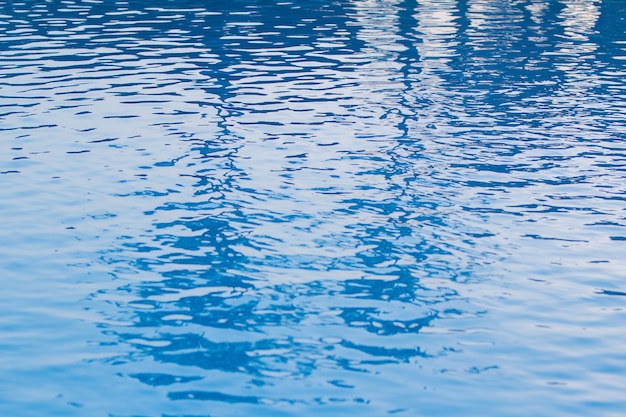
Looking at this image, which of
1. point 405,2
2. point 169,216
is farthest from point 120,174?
point 405,2

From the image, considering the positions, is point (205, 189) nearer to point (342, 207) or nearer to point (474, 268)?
point (342, 207)

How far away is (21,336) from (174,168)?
16.6 ft

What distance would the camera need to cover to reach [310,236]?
10.3m

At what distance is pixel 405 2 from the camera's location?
29922mm

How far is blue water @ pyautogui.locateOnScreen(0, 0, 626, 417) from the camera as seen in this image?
293 inches

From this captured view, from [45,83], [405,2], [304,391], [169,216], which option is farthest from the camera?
[405,2]

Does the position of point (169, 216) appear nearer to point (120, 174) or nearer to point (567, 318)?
point (120, 174)

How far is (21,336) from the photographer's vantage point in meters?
8.12

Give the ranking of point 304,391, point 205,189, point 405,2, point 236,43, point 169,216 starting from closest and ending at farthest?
1. point 304,391
2. point 169,216
3. point 205,189
4. point 236,43
5. point 405,2

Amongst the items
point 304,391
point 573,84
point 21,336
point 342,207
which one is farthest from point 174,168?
point 573,84

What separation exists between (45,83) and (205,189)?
7393mm

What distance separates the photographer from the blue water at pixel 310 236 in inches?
293

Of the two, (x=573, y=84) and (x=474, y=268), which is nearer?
(x=474, y=268)

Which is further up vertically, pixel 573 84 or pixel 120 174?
pixel 120 174
